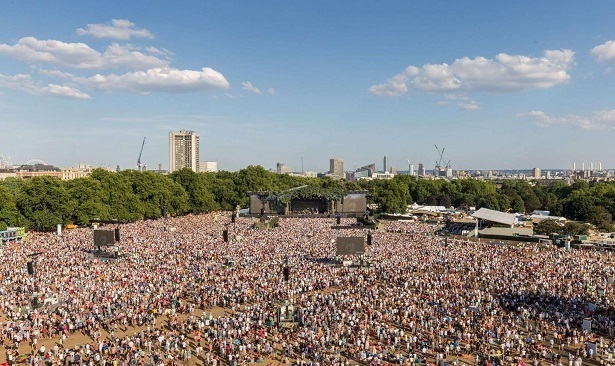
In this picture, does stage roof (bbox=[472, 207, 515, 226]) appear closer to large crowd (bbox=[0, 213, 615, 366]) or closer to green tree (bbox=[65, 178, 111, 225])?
large crowd (bbox=[0, 213, 615, 366])

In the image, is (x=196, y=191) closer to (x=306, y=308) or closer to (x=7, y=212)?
(x=7, y=212)

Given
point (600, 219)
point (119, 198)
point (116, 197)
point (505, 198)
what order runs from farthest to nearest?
point (505, 198) < point (119, 198) < point (116, 197) < point (600, 219)

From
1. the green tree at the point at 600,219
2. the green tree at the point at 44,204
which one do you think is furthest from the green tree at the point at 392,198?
the green tree at the point at 44,204

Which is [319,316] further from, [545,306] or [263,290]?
[545,306]

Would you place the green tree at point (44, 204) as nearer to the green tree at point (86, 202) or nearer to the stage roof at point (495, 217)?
the green tree at point (86, 202)

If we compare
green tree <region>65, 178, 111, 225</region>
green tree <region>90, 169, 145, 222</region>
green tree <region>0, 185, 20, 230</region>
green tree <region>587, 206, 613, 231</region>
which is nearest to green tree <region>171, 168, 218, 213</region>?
green tree <region>90, 169, 145, 222</region>

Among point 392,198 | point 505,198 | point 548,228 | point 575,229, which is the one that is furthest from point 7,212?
point 505,198

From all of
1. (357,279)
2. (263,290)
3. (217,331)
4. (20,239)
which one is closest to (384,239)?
(357,279)

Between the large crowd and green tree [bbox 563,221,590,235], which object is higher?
green tree [bbox 563,221,590,235]
